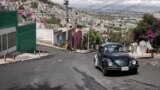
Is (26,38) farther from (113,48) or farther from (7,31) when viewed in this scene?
(113,48)

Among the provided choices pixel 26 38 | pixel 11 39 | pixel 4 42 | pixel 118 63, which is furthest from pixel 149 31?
pixel 118 63

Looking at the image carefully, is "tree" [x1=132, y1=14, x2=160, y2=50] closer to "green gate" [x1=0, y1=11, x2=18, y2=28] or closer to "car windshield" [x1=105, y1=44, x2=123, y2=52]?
"green gate" [x1=0, y1=11, x2=18, y2=28]

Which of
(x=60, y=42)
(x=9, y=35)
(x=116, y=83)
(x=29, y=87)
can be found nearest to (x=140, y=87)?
(x=116, y=83)

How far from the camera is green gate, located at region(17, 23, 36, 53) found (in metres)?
52.6

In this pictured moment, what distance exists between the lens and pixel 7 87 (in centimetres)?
1694

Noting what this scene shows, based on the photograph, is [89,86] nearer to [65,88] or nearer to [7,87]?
[65,88]

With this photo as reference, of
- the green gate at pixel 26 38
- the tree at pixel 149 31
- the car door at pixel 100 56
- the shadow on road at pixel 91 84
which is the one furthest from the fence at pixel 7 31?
the shadow on road at pixel 91 84

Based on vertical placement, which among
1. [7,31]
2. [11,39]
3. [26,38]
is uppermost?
[7,31]

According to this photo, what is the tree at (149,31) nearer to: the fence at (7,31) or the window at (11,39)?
the window at (11,39)

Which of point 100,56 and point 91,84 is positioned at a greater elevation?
point 100,56

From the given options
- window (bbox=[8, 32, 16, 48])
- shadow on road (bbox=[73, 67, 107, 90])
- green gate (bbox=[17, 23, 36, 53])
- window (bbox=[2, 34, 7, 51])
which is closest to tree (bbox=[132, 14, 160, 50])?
green gate (bbox=[17, 23, 36, 53])

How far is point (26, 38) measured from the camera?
5619 centimetres

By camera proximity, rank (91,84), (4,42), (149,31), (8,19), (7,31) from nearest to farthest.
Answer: (91,84), (4,42), (7,31), (8,19), (149,31)

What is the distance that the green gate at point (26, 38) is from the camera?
2069 inches
